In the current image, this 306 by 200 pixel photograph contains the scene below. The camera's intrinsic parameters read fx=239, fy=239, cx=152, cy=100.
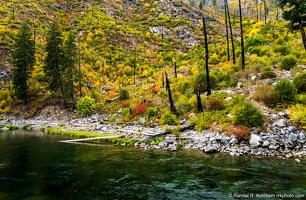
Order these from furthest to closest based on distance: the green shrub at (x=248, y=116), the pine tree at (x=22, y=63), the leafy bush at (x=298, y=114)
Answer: the pine tree at (x=22, y=63), the green shrub at (x=248, y=116), the leafy bush at (x=298, y=114)

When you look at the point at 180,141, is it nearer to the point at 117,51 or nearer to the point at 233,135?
the point at 233,135

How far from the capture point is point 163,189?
10.6m

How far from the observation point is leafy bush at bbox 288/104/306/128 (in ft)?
56.8

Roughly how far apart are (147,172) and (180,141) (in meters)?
7.17

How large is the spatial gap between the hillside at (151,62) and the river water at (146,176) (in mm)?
6115

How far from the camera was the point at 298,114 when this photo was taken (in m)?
17.8

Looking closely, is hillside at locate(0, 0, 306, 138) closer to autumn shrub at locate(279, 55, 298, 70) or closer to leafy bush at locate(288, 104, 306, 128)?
autumn shrub at locate(279, 55, 298, 70)

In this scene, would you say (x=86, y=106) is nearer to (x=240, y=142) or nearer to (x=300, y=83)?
(x=240, y=142)

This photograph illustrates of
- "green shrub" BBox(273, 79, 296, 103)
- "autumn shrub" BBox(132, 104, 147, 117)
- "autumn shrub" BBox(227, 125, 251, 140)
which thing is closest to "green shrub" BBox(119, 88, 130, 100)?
"autumn shrub" BBox(132, 104, 147, 117)

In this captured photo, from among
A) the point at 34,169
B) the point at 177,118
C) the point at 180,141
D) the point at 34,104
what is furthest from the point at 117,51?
the point at 34,169

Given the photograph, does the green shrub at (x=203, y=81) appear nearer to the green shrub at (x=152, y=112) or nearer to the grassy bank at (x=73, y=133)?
the green shrub at (x=152, y=112)

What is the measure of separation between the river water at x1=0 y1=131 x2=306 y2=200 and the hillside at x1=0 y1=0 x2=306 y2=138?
6115 millimetres

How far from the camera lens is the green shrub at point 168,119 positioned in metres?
24.4

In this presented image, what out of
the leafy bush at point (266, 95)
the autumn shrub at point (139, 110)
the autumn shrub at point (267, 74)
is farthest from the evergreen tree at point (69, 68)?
the leafy bush at point (266, 95)
